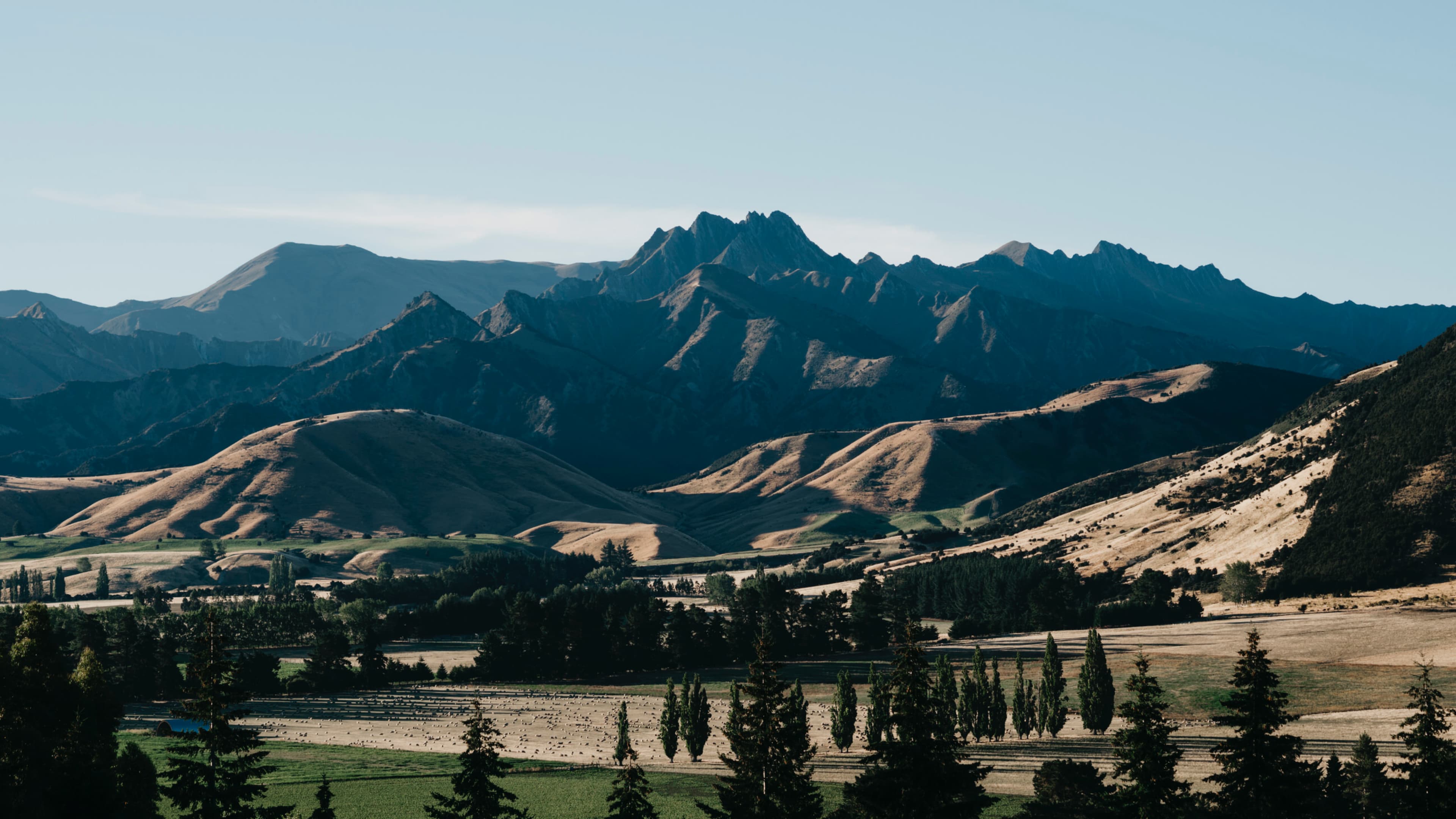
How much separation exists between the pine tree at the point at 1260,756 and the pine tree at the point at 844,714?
7369 centimetres

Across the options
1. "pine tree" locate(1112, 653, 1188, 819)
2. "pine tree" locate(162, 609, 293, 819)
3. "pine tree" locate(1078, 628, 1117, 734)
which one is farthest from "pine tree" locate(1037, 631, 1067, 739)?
"pine tree" locate(162, 609, 293, 819)

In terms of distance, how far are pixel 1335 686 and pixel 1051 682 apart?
39.1 metres

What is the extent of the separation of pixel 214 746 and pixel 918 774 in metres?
28.7

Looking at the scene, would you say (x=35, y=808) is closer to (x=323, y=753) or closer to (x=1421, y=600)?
(x=323, y=753)

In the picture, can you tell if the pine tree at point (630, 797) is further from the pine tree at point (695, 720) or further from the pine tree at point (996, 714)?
the pine tree at point (996, 714)

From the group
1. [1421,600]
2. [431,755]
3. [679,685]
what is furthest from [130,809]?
[1421,600]

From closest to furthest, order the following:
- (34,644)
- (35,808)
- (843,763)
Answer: (35,808) < (34,644) < (843,763)

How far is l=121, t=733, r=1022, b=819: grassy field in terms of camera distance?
10381cm

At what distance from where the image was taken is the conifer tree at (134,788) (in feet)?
204

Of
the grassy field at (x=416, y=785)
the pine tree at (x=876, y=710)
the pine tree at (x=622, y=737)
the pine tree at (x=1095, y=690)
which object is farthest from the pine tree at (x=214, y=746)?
the pine tree at (x=1095, y=690)

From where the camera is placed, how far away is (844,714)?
125438 mm

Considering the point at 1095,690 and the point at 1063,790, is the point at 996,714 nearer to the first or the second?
the point at 1095,690

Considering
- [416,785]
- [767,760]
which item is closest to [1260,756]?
[767,760]

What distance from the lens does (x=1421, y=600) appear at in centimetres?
19162
